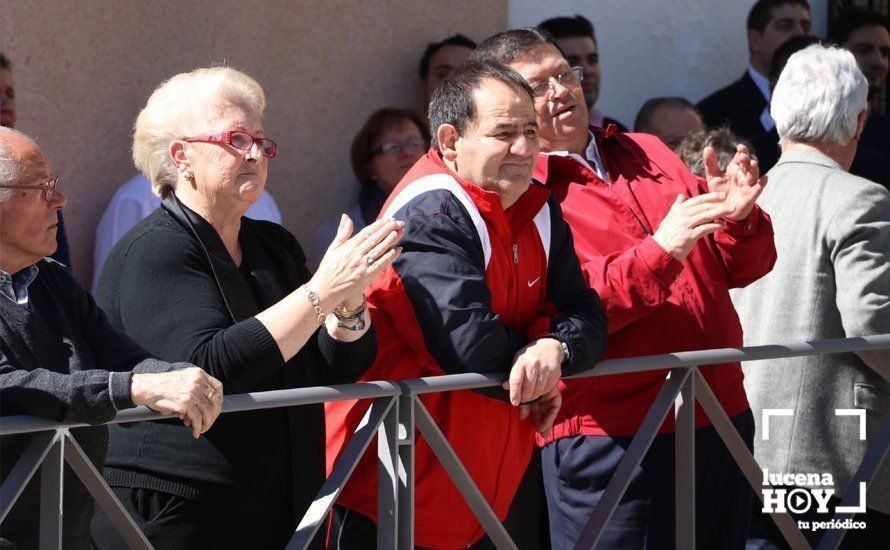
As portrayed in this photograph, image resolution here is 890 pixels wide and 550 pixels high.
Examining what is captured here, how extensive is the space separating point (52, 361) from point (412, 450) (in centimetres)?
81

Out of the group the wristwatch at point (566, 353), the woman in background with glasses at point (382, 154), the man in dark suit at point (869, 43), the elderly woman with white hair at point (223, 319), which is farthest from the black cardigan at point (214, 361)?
the man in dark suit at point (869, 43)

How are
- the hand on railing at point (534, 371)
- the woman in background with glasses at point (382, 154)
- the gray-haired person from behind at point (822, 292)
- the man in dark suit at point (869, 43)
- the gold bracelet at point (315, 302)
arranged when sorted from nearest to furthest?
the gold bracelet at point (315, 302) < the hand on railing at point (534, 371) < the gray-haired person from behind at point (822, 292) < the woman in background with glasses at point (382, 154) < the man in dark suit at point (869, 43)

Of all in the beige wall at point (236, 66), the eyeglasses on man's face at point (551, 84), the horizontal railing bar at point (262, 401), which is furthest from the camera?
the beige wall at point (236, 66)

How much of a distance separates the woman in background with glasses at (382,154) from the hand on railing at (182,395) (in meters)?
2.94

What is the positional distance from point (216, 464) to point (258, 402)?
32cm

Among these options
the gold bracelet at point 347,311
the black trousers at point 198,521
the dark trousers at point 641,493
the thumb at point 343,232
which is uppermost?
the thumb at point 343,232

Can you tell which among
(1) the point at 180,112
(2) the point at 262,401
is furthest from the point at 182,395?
(1) the point at 180,112

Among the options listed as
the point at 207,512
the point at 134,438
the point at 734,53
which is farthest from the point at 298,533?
the point at 734,53

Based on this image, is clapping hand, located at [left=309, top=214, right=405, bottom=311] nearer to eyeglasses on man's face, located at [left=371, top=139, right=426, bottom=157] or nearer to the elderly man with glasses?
the elderly man with glasses

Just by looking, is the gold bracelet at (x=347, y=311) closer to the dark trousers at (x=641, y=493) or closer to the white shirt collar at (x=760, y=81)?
the dark trousers at (x=641, y=493)

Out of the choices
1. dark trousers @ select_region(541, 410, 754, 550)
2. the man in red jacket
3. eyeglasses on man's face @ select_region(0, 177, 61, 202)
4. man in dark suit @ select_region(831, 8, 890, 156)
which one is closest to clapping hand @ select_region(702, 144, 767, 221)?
the man in red jacket

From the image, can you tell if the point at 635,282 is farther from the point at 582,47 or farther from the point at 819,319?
the point at 582,47

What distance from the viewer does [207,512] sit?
9.29 ft

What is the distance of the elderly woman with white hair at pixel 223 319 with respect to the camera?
8.91 feet
